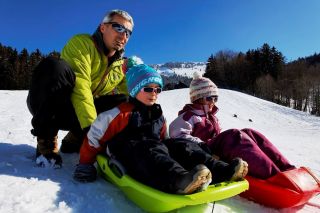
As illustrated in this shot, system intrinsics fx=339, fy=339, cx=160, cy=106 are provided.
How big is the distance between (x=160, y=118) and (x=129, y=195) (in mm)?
640

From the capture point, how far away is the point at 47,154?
2.43 meters

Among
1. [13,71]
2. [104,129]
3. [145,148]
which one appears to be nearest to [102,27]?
[104,129]

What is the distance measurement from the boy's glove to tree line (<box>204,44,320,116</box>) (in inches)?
Answer: 1677

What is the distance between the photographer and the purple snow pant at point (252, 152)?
2.35m

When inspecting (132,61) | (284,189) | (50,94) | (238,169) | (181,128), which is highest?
(132,61)

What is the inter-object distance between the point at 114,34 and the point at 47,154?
1057 millimetres

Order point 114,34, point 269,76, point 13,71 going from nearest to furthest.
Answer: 1. point 114,34
2. point 13,71
3. point 269,76

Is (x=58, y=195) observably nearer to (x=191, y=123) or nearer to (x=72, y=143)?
(x=72, y=143)

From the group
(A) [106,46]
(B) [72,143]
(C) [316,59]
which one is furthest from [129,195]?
(C) [316,59]

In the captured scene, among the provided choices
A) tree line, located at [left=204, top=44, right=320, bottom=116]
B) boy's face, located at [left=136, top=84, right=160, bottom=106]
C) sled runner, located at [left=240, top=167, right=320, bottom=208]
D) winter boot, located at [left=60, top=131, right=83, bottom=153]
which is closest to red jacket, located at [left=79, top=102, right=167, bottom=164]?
boy's face, located at [left=136, top=84, right=160, bottom=106]

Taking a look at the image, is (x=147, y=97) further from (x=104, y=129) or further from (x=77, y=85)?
(x=77, y=85)

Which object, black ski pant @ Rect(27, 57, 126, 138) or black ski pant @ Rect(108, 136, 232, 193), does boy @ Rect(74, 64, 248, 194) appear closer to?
black ski pant @ Rect(108, 136, 232, 193)

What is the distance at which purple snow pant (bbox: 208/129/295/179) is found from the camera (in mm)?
2346

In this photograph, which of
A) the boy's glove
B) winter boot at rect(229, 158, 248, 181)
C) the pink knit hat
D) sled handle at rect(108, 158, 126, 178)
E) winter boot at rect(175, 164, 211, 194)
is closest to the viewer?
winter boot at rect(175, 164, 211, 194)
